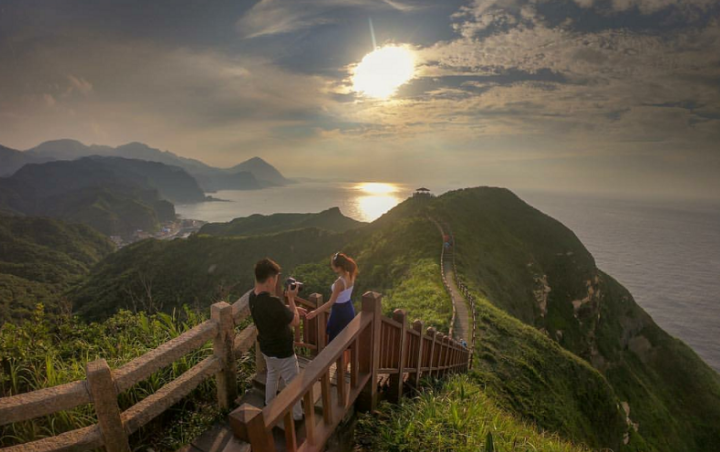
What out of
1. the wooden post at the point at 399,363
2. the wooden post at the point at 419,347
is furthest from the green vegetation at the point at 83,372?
the wooden post at the point at 419,347

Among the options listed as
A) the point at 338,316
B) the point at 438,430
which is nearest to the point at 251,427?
the point at 338,316

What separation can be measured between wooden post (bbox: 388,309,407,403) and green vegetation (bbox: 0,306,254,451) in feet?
8.24

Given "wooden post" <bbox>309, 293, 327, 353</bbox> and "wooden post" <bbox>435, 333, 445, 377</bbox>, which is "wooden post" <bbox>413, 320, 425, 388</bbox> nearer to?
"wooden post" <bbox>435, 333, 445, 377</bbox>

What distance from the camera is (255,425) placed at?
2176 millimetres

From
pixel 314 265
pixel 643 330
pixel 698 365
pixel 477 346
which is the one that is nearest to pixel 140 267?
pixel 314 265

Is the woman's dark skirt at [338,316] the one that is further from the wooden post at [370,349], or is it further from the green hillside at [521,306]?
the green hillside at [521,306]

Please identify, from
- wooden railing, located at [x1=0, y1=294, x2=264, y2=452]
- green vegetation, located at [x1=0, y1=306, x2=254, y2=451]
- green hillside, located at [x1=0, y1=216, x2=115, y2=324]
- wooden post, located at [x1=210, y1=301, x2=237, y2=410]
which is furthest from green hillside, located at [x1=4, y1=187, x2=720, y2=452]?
green hillside, located at [x1=0, y1=216, x2=115, y2=324]

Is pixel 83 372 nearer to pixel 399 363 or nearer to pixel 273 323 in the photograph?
pixel 273 323

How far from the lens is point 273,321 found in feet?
A: 12.8

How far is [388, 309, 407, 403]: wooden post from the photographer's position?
17.5 feet

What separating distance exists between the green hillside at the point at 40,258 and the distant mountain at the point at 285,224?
143ft

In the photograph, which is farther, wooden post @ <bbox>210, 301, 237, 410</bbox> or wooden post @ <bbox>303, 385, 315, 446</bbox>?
wooden post @ <bbox>210, 301, 237, 410</bbox>

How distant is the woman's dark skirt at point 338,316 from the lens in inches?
201

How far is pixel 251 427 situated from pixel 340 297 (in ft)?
9.43
